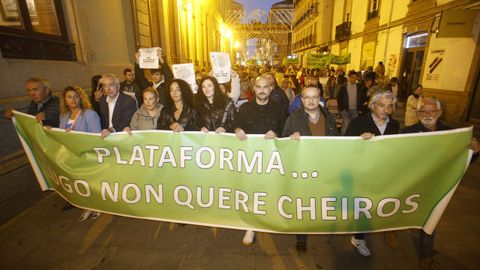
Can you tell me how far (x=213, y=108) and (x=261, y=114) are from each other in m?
0.62

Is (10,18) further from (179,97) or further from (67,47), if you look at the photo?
(179,97)

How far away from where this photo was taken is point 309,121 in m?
2.88

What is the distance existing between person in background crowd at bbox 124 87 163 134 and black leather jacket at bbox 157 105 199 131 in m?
0.16

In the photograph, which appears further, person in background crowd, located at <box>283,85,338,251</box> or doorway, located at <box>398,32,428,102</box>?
doorway, located at <box>398,32,428,102</box>

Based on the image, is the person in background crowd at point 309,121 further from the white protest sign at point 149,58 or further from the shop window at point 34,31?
the shop window at point 34,31

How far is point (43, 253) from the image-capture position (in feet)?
9.63

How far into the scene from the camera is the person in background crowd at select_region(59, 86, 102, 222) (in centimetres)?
335

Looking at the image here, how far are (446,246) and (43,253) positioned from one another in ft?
15.2

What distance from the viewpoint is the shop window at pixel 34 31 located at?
410 centimetres

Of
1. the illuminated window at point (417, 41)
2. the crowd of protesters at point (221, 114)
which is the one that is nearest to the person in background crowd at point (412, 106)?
the crowd of protesters at point (221, 114)

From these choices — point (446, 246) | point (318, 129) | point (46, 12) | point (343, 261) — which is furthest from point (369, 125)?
point (46, 12)

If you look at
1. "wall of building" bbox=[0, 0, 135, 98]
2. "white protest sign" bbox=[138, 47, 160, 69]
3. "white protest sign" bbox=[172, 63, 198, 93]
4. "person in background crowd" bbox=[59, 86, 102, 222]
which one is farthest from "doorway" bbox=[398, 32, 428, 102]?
"person in background crowd" bbox=[59, 86, 102, 222]

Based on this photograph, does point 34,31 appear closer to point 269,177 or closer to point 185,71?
point 185,71

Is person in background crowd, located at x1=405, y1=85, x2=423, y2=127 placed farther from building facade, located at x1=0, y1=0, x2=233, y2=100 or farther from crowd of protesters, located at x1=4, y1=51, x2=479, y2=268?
building facade, located at x1=0, y1=0, x2=233, y2=100
